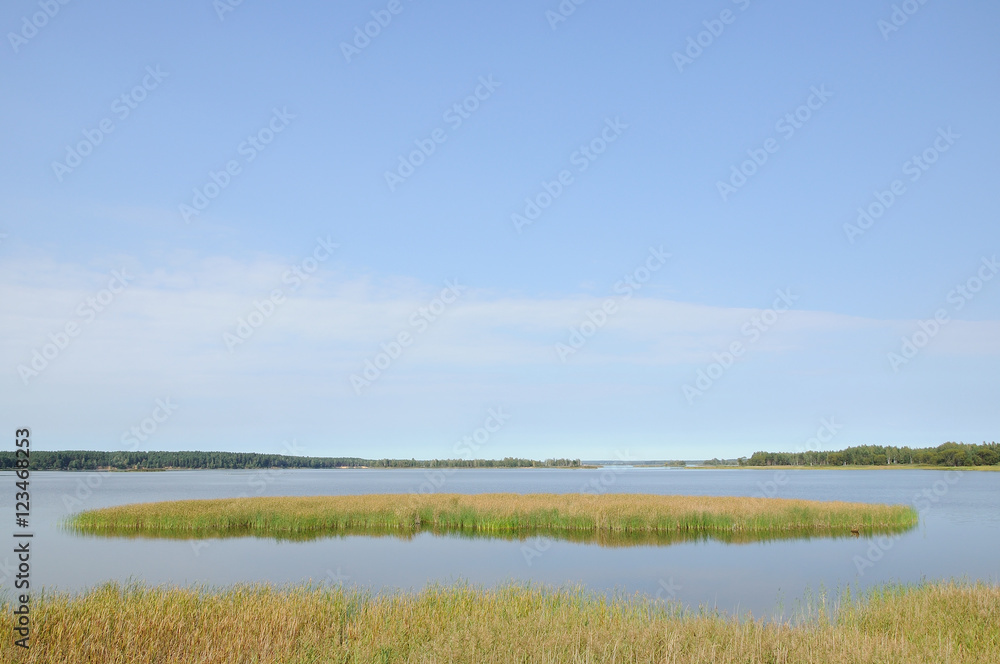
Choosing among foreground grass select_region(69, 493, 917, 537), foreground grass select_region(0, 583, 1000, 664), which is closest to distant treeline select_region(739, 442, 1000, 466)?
foreground grass select_region(69, 493, 917, 537)

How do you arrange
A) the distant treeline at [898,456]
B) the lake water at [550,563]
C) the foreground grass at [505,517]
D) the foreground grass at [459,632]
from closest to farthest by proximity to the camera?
the foreground grass at [459,632] → the lake water at [550,563] → the foreground grass at [505,517] → the distant treeline at [898,456]

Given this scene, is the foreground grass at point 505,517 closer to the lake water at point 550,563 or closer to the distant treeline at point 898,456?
the lake water at point 550,563

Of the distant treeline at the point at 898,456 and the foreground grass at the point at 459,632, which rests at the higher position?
the foreground grass at the point at 459,632

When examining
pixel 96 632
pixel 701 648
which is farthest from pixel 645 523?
pixel 96 632

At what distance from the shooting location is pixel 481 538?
1146 inches

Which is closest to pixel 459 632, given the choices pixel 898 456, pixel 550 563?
pixel 550 563

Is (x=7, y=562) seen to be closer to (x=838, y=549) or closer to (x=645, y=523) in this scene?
(x=645, y=523)

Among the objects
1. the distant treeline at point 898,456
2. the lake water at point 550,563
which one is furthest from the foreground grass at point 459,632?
the distant treeline at point 898,456

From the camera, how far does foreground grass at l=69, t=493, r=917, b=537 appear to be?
3134 cm

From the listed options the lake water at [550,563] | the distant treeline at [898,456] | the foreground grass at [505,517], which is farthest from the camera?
Answer: the distant treeline at [898,456]

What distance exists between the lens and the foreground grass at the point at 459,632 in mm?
9141

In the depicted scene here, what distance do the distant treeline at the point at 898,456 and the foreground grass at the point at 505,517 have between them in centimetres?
10798

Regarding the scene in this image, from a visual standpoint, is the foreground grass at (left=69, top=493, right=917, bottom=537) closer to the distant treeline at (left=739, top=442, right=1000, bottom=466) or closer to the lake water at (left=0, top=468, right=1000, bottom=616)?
the lake water at (left=0, top=468, right=1000, bottom=616)

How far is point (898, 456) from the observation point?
146 metres
